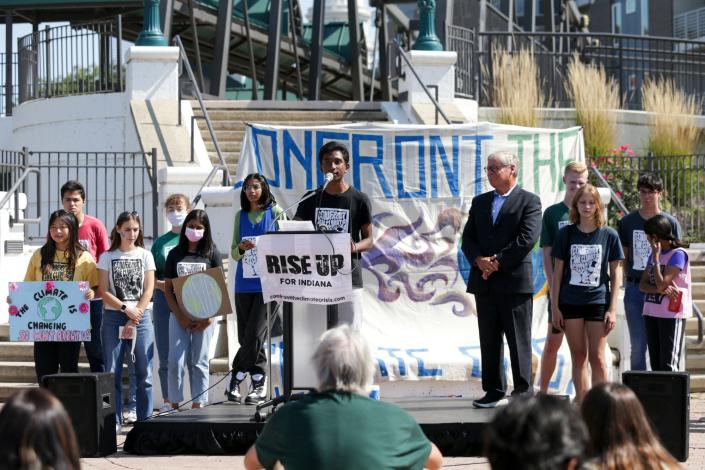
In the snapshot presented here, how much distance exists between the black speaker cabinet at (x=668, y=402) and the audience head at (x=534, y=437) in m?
4.17

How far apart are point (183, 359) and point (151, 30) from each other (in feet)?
30.7

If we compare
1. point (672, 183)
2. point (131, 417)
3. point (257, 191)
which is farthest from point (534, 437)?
point (672, 183)

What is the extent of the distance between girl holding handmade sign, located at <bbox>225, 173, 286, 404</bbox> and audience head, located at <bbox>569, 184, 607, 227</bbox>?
2034mm

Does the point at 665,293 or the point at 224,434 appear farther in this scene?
the point at 665,293

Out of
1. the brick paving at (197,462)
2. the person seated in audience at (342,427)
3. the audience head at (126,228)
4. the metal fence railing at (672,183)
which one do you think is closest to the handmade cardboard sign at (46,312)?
the audience head at (126,228)

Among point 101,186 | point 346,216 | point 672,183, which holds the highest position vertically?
point 101,186

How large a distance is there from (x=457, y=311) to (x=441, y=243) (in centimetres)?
60

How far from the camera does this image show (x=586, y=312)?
8.77 metres

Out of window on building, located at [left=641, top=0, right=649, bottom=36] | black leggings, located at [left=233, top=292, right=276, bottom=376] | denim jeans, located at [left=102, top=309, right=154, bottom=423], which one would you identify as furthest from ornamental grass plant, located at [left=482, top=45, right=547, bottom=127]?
window on building, located at [left=641, top=0, right=649, bottom=36]

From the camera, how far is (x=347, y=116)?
18719 mm

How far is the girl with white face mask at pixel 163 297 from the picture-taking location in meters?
9.87

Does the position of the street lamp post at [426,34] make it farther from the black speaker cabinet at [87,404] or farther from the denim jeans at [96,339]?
the black speaker cabinet at [87,404]

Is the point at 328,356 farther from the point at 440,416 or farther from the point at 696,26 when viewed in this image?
the point at 696,26

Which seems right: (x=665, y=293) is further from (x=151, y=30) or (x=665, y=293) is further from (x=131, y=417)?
(x=151, y=30)
